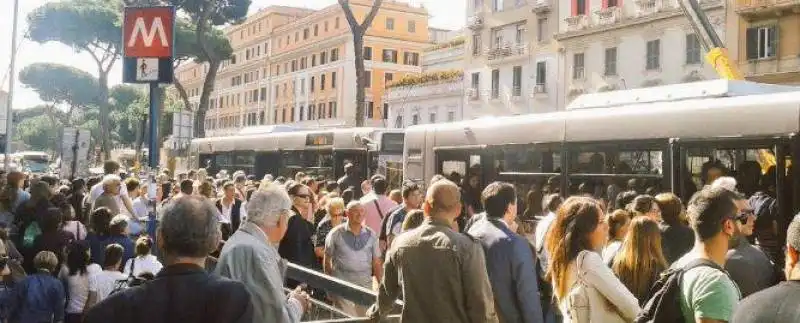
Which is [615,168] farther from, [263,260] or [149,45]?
[263,260]

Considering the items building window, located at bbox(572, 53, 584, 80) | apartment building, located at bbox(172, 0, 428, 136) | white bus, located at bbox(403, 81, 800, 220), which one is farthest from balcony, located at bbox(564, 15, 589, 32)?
white bus, located at bbox(403, 81, 800, 220)

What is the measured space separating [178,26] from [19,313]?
122ft

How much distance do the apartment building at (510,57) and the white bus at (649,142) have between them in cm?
2748

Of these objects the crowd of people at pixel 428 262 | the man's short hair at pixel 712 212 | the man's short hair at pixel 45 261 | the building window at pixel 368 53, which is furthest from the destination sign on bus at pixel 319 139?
the building window at pixel 368 53

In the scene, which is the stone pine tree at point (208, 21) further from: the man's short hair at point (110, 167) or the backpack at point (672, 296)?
the backpack at point (672, 296)

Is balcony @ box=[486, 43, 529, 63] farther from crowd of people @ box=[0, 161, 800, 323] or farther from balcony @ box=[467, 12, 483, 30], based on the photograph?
crowd of people @ box=[0, 161, 800, 323]

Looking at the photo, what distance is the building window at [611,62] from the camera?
35781 mm

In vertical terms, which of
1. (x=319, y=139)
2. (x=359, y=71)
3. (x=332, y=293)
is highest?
(x=359, y=71)

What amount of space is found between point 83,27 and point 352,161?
102 ft

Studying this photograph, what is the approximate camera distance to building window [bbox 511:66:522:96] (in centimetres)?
4138

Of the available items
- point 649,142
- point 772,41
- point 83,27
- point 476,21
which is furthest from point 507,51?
point 649,142

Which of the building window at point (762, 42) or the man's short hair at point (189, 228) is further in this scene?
the building window at point (762, 42)

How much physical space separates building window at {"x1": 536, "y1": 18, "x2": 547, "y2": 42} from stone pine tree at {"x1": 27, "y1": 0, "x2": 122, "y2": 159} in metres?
21.4

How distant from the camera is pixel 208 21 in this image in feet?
128
